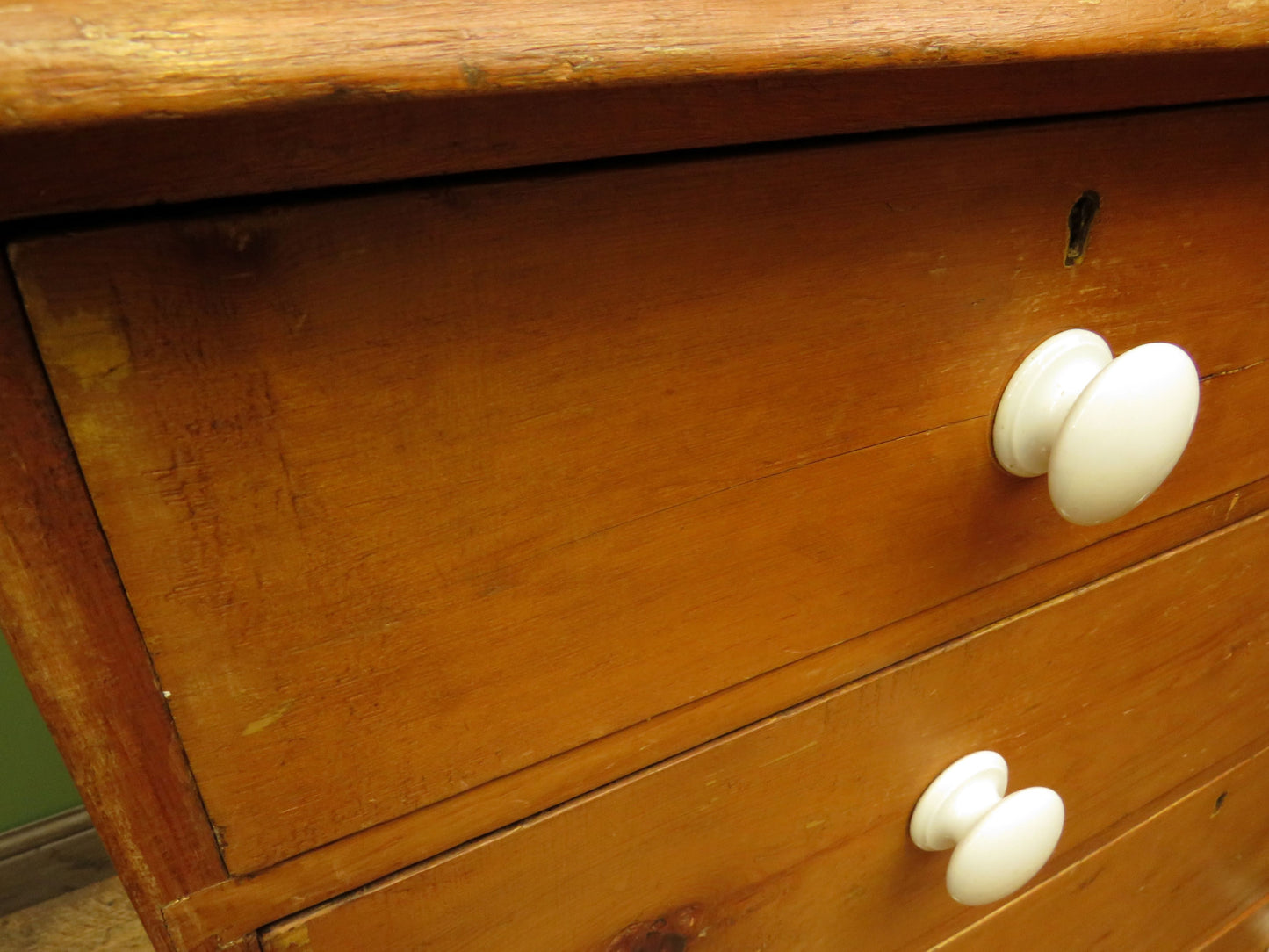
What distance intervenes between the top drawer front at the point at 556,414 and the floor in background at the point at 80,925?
25.1 inches

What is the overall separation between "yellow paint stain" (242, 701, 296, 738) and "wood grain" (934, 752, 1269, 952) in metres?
0.38

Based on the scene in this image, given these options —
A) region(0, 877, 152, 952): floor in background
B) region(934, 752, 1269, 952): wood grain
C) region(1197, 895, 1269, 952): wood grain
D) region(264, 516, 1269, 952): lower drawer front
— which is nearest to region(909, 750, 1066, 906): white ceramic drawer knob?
region(264, 516, 1269, 952): lower drawer front

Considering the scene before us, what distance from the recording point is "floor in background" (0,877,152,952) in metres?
0.72

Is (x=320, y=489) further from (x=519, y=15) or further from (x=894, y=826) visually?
(x=894, y=826)

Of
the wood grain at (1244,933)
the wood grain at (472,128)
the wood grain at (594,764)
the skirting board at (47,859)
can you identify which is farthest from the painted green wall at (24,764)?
the wood grain at (1244,933)

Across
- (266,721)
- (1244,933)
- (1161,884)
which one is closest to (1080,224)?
(266,721)

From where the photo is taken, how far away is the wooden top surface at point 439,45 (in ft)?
0.45

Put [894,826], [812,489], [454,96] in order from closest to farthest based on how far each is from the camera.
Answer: [454,96]
[812,489]
[894,826]

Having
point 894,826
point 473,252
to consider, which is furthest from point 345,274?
point 894,826

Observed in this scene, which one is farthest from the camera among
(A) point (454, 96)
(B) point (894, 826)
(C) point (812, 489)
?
(B) point (894, 826)

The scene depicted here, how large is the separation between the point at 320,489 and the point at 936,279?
7.1 inches

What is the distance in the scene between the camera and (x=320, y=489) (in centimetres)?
21

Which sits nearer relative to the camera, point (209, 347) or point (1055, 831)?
point (209, 347)

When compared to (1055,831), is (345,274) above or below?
above
